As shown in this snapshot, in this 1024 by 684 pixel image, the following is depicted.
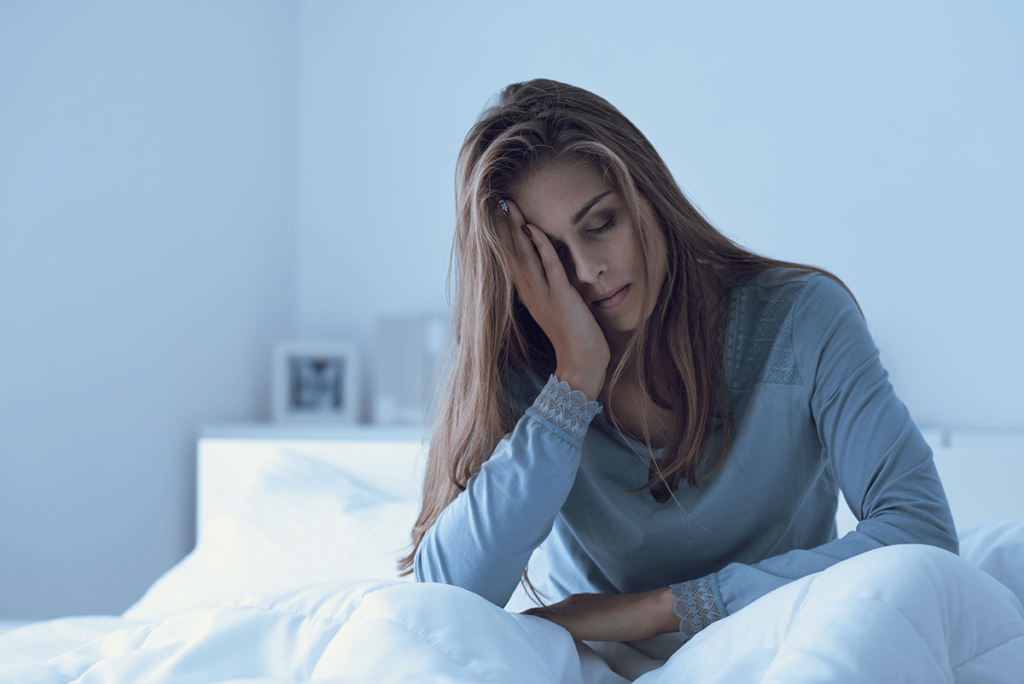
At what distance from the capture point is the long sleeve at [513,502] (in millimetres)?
906

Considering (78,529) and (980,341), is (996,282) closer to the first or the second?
(980,341)

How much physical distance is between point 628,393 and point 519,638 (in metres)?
0.46

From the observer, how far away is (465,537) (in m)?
0.92

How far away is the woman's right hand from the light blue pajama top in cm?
3

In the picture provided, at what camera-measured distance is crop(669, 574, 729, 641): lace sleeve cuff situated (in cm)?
85

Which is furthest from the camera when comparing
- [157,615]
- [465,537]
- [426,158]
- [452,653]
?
[426,158]

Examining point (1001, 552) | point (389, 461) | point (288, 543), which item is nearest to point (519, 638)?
point (1001, 552)

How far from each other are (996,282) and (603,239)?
1228 mm

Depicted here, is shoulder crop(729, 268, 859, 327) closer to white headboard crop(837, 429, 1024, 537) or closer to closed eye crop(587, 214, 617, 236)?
closed eye crop(587, 214, 617, 236)

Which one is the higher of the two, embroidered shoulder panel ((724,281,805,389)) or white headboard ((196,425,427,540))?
embroidered shoulder panel ((724,281,805,389))

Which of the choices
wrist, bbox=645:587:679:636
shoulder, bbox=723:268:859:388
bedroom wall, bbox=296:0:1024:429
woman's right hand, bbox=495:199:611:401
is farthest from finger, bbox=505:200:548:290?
bedroom wall, bbox=296:0:1024:429

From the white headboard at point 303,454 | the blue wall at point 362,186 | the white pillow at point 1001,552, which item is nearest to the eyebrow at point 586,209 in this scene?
the white pillow at point 1001,552

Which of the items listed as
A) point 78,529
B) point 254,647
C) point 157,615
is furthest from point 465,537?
point 78,529

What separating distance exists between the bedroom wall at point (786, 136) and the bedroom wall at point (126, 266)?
0.82 feet
